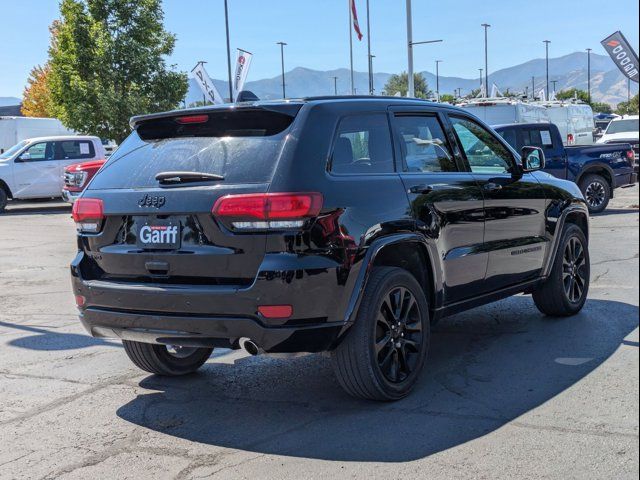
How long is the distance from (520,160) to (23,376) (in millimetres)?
4159

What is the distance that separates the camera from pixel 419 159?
16.8 ft

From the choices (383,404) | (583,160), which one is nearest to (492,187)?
(383,404)

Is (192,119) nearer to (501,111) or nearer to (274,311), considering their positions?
(274,311)

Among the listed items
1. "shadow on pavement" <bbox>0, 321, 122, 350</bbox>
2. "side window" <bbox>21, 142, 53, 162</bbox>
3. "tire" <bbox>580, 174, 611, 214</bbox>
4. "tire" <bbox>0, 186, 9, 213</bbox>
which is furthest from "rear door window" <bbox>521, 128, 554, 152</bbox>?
"tire" <bbox>0, 186, 9, 213</bbox>

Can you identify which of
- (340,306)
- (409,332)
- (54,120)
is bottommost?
(409,332)

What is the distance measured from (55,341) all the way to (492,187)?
3.88 metres

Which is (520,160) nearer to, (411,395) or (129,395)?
(411,395)

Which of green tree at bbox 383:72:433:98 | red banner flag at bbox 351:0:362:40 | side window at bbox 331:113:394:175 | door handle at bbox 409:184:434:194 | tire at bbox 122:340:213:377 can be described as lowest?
tire at bbox 122:340:213:377

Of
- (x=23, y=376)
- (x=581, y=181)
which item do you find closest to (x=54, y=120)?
(x=581, y=181)

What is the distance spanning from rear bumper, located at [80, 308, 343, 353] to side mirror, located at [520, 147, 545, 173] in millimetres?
2666

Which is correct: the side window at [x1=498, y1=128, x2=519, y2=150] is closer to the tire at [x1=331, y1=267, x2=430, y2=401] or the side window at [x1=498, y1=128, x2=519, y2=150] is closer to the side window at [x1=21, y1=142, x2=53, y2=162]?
the tire at [x1=331, y1=267, x2=430, y2=401]

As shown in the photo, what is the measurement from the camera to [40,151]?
21.5 m

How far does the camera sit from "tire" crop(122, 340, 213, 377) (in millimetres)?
5219

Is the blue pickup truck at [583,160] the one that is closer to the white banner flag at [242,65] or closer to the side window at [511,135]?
the side window at [511,135]
